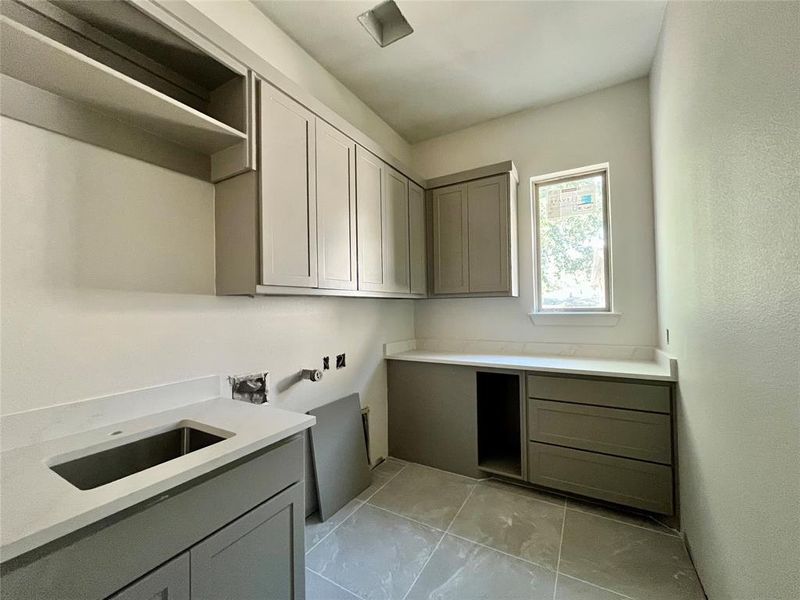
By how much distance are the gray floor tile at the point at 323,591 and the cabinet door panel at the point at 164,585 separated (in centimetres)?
78

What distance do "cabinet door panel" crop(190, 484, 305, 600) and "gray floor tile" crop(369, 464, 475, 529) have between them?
0.93m

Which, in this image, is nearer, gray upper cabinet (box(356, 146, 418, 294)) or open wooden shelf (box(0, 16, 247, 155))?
open wooden shelf (box(0, 16, 247, 155))

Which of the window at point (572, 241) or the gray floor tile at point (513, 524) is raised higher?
the window at point (572, 241)

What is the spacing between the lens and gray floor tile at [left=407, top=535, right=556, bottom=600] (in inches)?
55.3

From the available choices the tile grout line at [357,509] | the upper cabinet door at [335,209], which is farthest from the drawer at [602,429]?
the upper cabinet door at [335,209]

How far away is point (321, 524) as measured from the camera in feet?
6.12

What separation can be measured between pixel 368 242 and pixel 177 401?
137 cm

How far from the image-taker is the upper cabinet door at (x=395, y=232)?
7.70 feet

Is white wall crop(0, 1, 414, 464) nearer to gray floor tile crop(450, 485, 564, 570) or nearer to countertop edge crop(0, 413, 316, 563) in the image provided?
countertop edge crop(0, 413, 316, 563)

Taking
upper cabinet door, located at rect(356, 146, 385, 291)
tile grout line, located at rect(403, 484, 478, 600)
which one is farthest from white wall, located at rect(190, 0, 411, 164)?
tile grout line, located at rect(403, 484, 478, 600)

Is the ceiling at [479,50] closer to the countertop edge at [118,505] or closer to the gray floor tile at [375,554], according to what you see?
the countertop edge at [118,505]

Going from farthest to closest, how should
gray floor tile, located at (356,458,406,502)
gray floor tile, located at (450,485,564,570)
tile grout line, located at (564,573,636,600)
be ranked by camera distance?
gray floor tile, located at (356,458,406,502) → gray floor tile, located at (450,485,564,570) → tile grout line, located at (564,573,636,600)

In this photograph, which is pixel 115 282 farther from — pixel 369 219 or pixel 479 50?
pixel 479 50

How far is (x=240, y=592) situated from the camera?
991mm
